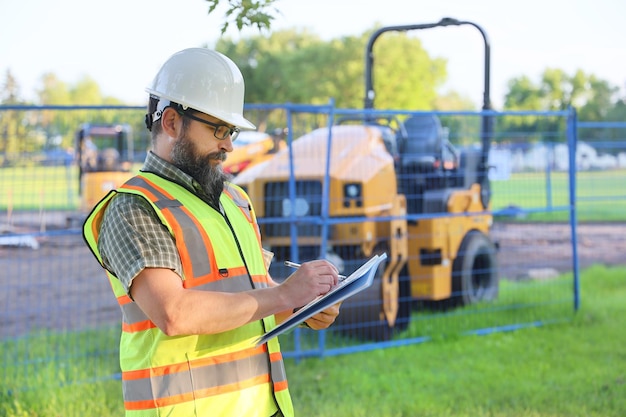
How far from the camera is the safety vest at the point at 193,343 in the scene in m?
2.24

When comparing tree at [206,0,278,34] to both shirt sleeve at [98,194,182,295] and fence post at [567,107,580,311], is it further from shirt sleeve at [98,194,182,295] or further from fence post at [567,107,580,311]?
fence post at [567,107,580,311]

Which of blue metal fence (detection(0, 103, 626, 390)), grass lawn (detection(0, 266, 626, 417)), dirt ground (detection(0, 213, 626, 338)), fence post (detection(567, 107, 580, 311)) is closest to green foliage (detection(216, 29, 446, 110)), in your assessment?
dirt ground (detection(0, 213, 626, 338))

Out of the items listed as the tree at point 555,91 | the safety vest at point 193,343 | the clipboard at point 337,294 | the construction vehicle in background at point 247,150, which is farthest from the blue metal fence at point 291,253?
the tree at point 555,91

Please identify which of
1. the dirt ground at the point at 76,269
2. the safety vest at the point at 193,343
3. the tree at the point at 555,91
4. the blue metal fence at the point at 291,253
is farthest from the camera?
the tree at the point at 555,91

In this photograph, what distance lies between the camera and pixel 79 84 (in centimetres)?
10144

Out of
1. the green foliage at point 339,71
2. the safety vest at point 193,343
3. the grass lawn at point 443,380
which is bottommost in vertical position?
the grass lawn at point 443,380

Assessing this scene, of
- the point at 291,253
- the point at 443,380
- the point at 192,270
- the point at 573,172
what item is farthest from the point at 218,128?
the point at 573,172

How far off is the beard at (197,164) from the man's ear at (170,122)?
3 centimetres

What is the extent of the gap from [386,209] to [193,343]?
5.65m

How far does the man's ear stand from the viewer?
2373 millimetres

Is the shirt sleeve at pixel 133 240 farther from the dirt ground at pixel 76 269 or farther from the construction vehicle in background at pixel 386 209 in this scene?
the construction vehicle in background at pixel 386 209

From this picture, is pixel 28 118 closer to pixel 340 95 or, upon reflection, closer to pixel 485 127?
pixel 485 127

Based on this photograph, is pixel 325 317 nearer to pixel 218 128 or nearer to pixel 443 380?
pixel 218 128

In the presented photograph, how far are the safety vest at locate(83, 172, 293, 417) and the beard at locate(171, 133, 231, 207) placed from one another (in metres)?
0.05
